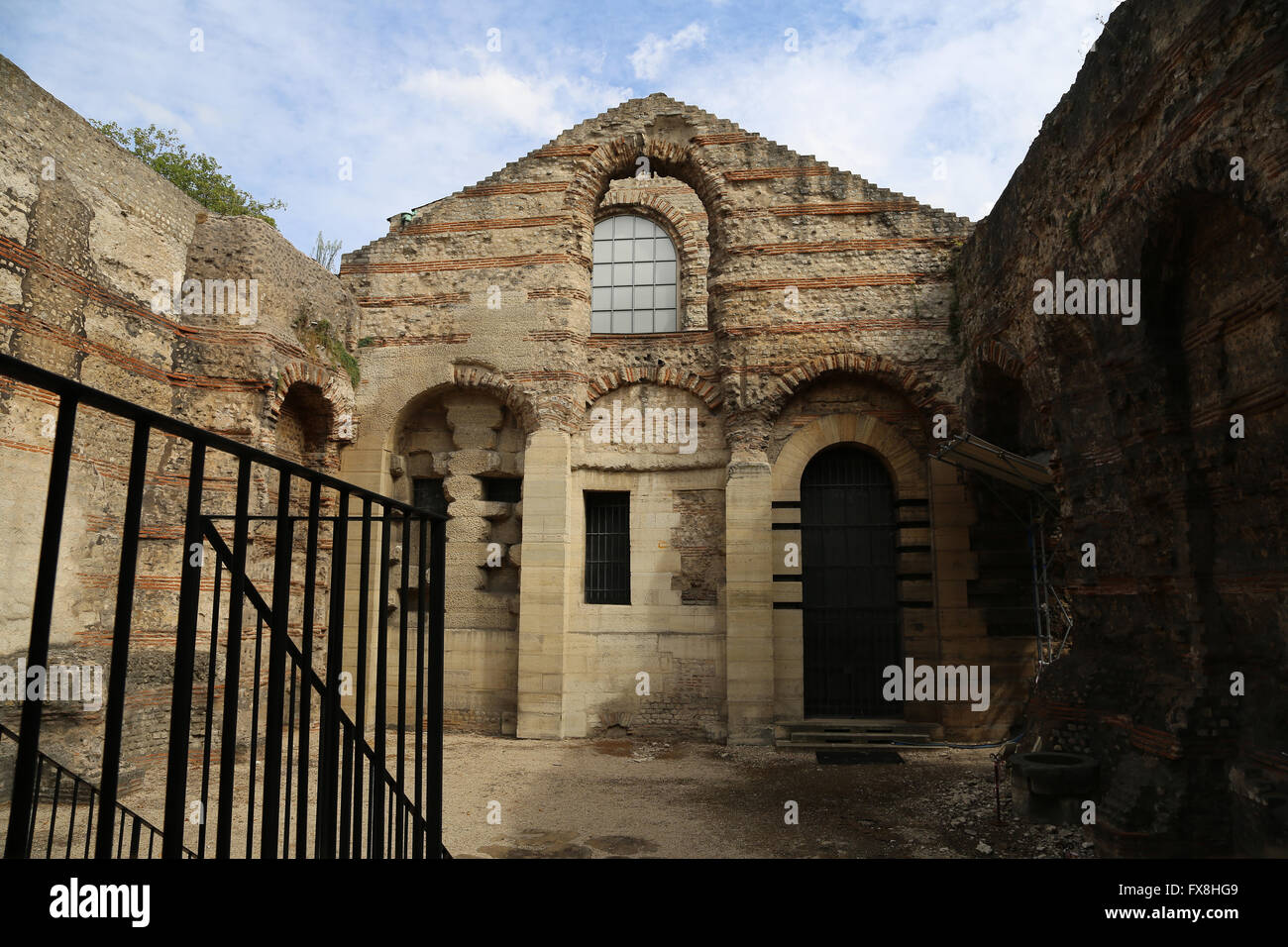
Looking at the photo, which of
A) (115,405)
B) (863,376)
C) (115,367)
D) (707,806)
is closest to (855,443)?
(863,376)

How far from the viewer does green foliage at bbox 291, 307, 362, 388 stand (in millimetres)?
10648

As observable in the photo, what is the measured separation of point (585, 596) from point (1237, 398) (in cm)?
792

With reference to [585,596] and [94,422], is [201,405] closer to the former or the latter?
[94,422]

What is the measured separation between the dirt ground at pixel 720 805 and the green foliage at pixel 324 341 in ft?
18.0

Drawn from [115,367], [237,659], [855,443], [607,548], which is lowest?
[237,659]

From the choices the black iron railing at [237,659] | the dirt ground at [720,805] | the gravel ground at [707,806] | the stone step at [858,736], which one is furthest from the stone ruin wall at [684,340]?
the black iron railing at [237,659]

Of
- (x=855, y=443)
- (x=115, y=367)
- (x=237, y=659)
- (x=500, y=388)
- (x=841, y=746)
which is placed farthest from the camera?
(x=500, y=388)

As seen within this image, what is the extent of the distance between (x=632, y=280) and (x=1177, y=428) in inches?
362

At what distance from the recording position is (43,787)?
734 cm

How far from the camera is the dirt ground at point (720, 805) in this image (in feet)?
20.2

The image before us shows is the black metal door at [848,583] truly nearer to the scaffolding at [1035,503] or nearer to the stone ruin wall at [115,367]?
the scaffolding at [1035,503]

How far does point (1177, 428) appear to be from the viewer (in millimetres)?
6363

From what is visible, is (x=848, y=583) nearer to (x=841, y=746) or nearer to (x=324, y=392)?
(x=841, y=746)
